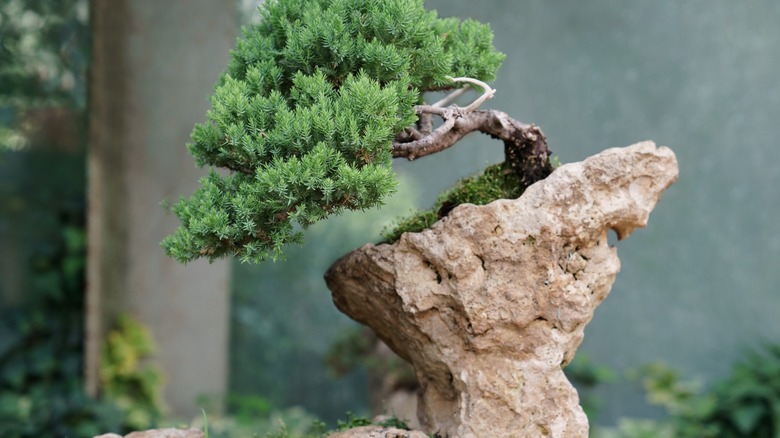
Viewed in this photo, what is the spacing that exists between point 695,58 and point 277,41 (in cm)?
454

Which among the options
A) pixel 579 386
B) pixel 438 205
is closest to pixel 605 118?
pixel 579 386

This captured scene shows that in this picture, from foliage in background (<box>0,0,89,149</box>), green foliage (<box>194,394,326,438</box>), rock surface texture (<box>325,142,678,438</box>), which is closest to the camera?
rock surface texture (<box>325,142,678,438</box>)

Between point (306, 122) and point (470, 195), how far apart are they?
2.45 ft

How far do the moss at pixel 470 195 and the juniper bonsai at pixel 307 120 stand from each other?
0.26m

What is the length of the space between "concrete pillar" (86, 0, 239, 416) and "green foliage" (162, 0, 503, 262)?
3.57 meters

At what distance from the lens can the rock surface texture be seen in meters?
2.30

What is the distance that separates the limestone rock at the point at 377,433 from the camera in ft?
7.58

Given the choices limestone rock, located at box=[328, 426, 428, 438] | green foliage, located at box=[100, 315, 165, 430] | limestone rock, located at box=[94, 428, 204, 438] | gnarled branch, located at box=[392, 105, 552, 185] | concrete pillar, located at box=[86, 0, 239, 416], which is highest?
concrete pillar, located at box=[86, 0, 239, 416]

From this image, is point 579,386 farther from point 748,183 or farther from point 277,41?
point 277,41

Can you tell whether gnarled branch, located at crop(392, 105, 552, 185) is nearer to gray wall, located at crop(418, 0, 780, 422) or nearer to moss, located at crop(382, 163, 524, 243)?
moss, located at crop(382, 163, 524, 243)

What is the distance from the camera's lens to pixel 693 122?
5848 mm

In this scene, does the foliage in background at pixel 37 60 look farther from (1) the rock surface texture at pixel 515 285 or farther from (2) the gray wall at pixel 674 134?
(1) the rock surface texture at pixel 515 285

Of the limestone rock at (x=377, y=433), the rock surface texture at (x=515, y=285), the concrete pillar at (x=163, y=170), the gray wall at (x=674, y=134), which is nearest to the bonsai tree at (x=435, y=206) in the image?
the rock surface texture at (x=515, y=285)

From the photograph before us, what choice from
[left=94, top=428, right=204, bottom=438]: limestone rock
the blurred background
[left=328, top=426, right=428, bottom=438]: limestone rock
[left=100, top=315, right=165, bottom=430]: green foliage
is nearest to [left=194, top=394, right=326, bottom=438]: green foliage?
the blurred background
